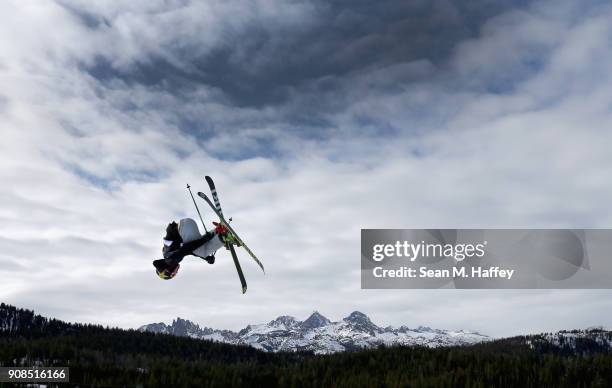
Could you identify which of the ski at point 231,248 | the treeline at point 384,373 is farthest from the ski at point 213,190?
the treeline at point 384,373

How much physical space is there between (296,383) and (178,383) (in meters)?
3.53

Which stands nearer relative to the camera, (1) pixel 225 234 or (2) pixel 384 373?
(2) pixel 384 373

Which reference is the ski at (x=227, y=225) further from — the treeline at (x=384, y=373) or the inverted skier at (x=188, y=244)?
the treeline at (x=384, y=373)

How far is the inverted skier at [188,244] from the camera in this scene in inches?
871

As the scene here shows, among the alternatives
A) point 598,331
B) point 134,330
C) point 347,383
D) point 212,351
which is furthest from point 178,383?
point 598,331

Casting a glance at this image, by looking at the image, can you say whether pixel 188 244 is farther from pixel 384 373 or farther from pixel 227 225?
pixel 384 373

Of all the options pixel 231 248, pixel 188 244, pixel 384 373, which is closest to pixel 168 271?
pixel 188 244

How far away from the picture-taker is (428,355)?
19.6 m

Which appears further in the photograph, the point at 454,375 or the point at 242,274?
the point at 242,274

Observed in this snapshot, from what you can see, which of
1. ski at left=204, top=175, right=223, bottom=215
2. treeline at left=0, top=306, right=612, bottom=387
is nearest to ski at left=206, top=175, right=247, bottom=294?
ski at left=204, top=175, right=223, bottom=215

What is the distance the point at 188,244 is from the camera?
22.3 meters

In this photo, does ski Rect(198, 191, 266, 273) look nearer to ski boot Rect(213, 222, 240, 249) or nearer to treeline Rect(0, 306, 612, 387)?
ski boot Rect(213, 222, 240, 249)

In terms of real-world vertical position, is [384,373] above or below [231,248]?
below

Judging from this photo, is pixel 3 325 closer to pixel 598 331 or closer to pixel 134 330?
pixel 134 330
